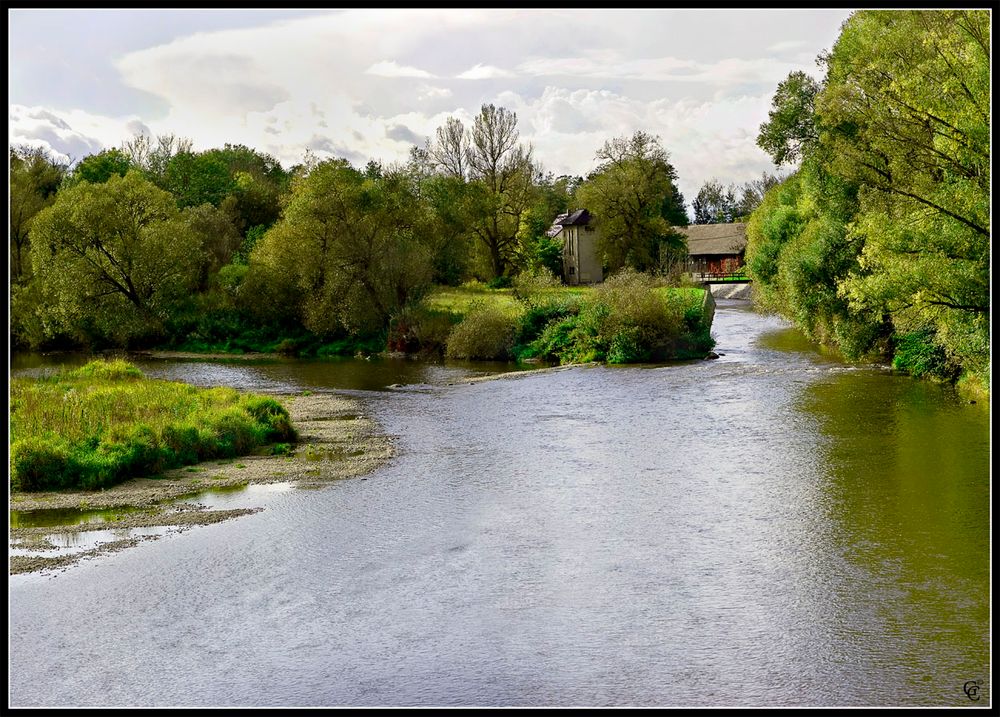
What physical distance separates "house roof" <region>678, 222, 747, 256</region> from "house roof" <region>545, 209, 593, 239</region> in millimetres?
24889

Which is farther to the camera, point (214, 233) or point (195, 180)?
point (195, 180)

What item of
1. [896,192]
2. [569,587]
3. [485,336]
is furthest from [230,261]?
[569,587]

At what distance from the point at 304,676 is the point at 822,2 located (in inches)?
423

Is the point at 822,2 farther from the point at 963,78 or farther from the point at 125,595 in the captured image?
the point at 125,595

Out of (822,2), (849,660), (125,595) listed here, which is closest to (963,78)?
(822,2)

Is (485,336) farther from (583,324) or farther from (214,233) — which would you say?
(214,233)

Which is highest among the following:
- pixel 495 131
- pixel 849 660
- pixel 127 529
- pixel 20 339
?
pixel 495 131

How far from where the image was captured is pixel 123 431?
22.0 metres

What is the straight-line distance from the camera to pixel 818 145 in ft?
122

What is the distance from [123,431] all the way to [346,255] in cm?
3017

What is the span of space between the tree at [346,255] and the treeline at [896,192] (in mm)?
20047

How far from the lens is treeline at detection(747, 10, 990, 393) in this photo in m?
21.3

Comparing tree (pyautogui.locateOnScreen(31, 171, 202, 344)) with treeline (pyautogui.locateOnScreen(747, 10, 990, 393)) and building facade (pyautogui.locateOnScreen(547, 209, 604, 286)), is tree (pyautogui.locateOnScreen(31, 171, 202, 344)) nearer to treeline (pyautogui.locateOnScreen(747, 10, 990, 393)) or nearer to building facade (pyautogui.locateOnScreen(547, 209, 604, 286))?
building facade (pyautogui.locateOnScreen(547, 209, 604, 286))

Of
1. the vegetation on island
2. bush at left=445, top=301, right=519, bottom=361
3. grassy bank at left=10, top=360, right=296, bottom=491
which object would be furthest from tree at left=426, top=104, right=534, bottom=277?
grassy bank at left=10, top=360, right=296, bottom=491
